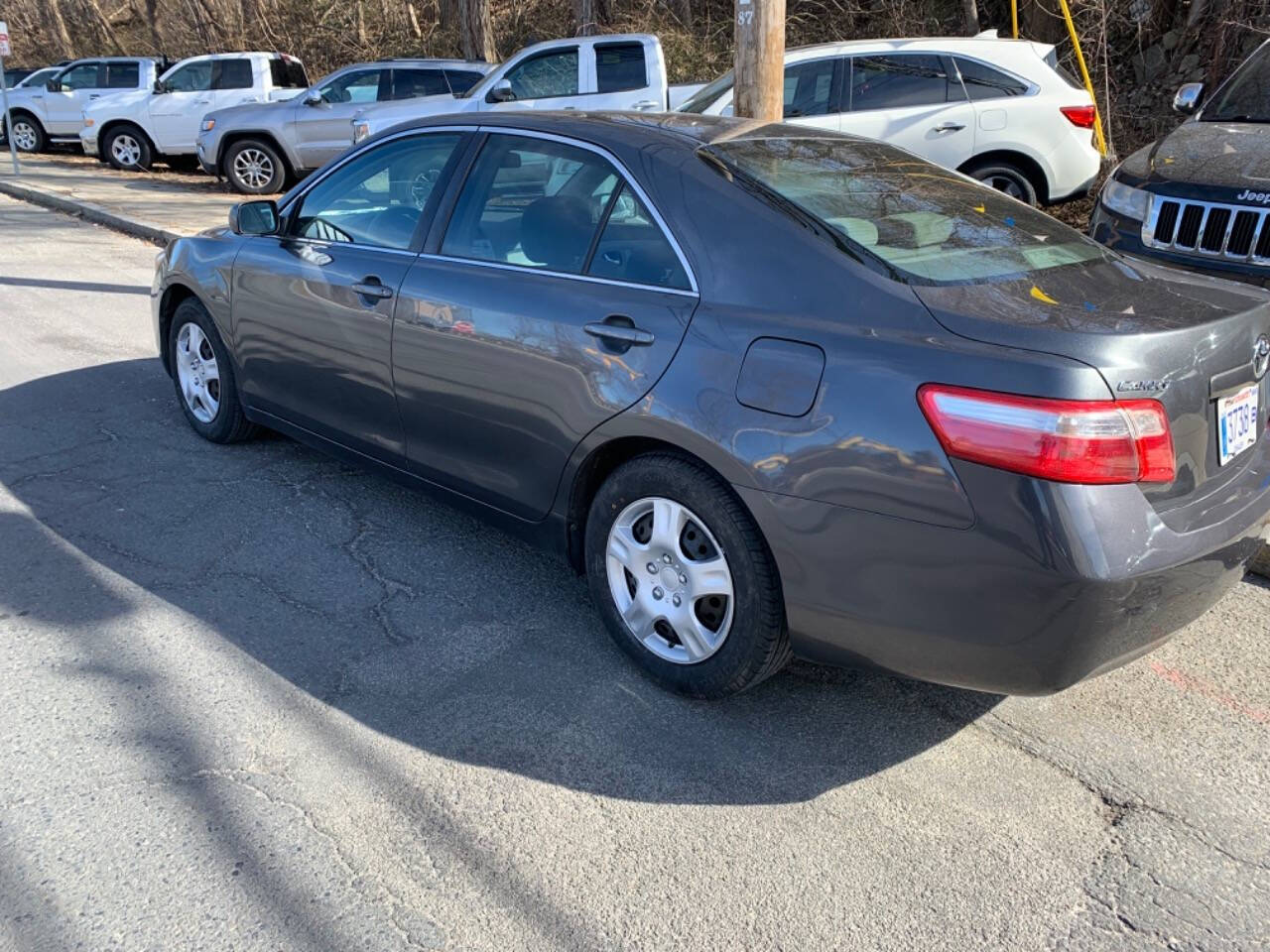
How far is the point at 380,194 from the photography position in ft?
14.7

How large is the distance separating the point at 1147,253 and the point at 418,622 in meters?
4.29

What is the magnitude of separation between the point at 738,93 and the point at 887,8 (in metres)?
10.8

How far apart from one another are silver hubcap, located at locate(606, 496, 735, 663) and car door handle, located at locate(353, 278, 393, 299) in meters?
1.37

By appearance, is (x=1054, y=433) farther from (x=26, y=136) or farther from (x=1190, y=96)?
(x=26, y=136)

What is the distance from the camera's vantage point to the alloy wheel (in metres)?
21.2

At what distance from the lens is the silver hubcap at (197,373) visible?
539 cm

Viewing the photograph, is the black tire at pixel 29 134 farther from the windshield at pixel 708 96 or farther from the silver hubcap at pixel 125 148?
the windshield at pixel 708 96

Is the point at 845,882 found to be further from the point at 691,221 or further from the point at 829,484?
the point at 691,221

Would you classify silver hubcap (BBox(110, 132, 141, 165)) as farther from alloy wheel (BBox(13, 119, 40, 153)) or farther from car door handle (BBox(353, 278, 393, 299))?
car door handle (BBox(353, 278, 393, 299))

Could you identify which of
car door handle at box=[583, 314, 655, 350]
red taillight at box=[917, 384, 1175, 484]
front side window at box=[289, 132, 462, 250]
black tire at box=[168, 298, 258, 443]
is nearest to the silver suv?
black tire at box=[168, 298, 258, 443]

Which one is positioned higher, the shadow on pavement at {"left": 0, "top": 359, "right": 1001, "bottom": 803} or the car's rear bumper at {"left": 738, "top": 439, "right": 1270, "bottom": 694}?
the car's rear bumper at {"left": 738, "top": 439, "right": 1270, "bottom": 694}

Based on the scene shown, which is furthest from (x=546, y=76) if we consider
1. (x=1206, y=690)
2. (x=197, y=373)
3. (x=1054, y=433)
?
(x=1054, y=433)

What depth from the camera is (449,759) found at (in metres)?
3.12

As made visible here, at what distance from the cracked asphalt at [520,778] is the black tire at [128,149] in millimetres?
15833
